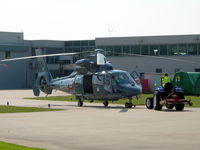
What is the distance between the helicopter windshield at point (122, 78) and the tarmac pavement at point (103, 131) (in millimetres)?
6062

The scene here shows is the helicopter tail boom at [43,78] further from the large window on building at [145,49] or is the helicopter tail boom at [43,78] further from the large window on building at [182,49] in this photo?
the large window on building at [145,49]

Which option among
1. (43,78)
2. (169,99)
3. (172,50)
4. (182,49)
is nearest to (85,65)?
(169,99)

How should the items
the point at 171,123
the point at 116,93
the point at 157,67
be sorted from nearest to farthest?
the point at 171,123 < the point at 116,93 < the point at 157,67

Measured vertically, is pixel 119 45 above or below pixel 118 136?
above

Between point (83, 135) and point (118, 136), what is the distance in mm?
1194

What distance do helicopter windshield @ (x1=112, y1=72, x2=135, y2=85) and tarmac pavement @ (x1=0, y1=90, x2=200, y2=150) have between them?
6062 millimetres

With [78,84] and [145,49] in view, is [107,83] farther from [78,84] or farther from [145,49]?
[145,49]

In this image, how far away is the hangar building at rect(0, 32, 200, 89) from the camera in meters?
72.1

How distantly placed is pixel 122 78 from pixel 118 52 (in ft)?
143

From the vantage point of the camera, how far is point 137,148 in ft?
51.0

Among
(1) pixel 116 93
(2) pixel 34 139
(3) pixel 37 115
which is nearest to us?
(2) pixel 34 139

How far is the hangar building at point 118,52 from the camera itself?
237 ft

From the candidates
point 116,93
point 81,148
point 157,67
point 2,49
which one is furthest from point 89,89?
point 2,49

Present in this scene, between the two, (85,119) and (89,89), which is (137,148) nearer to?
(85,119)
